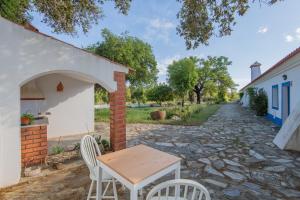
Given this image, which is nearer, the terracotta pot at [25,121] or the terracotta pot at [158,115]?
the terracotta pot at [25,121]

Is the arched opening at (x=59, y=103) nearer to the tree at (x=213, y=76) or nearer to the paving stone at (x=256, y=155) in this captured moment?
the paving stone at (x=256, y=155)

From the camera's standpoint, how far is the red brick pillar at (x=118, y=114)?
17.2 feet

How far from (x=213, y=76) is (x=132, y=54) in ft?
86.6

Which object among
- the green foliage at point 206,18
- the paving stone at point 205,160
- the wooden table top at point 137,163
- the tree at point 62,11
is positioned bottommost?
the paving stone at point 205,160

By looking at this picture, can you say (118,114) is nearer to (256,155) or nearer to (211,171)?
(211,171)

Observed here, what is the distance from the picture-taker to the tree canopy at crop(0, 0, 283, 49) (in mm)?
5062

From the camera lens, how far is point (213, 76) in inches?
1545

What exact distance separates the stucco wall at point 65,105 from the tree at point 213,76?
33.5m

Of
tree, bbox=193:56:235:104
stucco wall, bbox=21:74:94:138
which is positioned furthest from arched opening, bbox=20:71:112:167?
tree, bbox=193:56:235:104

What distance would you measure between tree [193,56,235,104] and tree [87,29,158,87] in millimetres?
22381

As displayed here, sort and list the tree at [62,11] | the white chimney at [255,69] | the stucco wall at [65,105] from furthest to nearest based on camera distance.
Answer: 1. the white chimney at [255,69]
2. the stucco wall at [65,105]
3. the tree at [62,11]

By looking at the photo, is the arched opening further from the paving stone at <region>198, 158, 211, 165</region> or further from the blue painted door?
the blue painted door

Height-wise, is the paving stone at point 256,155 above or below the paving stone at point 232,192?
above

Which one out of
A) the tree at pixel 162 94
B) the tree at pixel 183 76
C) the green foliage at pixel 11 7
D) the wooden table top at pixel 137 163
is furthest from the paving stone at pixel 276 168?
the tree at pixel 162 94
